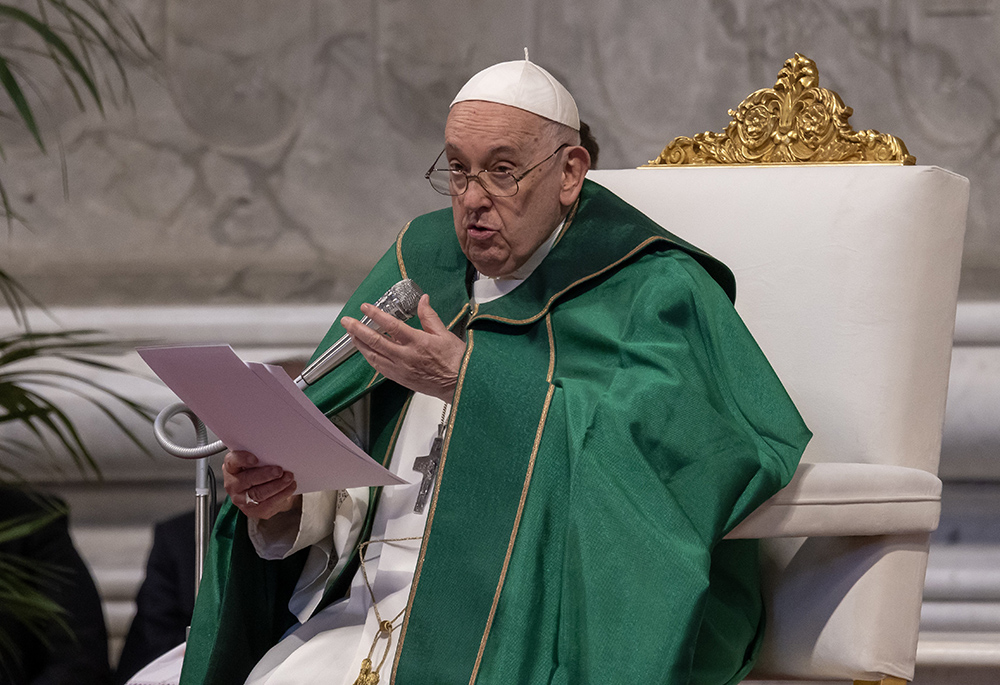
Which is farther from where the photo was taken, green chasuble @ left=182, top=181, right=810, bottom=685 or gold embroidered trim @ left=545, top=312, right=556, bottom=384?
gold embroidered trim @ left=545, top=312, right=556, bottom=384

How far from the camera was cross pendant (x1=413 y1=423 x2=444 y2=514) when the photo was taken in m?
2.24

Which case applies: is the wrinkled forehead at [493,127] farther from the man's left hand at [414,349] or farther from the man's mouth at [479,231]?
the man's left hand at [414,349]

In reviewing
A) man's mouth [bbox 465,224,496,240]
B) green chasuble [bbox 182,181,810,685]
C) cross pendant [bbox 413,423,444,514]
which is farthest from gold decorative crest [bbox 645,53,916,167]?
cross pendant [bbox 413,423,444,514]

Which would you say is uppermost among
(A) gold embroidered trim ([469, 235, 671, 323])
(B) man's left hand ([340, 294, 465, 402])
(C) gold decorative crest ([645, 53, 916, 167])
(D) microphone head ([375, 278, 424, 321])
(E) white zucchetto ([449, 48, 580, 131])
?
(C) gold decorative crest ([645, 53, 916, 167])

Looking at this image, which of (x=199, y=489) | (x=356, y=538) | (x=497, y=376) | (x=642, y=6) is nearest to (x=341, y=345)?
(x=497, y=376)

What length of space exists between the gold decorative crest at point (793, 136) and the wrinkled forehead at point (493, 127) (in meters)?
0.59

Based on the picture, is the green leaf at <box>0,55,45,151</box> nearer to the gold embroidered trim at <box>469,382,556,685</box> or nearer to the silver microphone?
the silver microphone

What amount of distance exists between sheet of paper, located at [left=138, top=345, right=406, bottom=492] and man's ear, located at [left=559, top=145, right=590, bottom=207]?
0.71m

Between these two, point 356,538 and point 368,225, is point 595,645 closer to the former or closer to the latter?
point 356,538

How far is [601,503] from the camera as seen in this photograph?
73.6 inches

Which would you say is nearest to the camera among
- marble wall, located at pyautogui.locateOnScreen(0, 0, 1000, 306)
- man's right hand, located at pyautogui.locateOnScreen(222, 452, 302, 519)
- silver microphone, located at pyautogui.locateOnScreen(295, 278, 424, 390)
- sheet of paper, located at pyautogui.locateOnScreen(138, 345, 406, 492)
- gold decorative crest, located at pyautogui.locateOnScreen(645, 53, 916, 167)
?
sheet of paper, located at pyautogui.locateOnScreen(138, 345, 406, 492)

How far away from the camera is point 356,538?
231 cm

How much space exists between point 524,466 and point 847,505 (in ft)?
1.95

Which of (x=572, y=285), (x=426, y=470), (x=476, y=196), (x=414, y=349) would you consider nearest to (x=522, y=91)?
(x=476, y=196)
